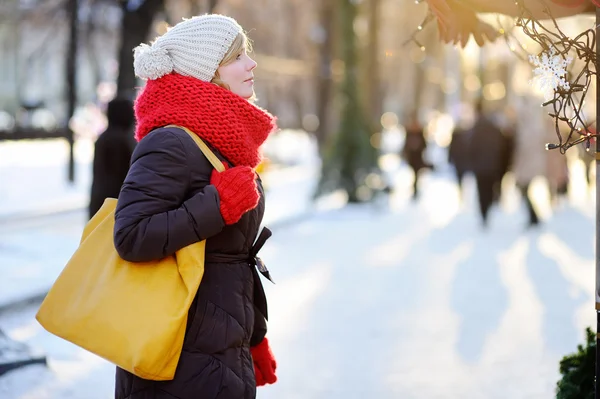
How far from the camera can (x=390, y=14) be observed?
46.2m

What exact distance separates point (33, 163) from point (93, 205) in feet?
70.7

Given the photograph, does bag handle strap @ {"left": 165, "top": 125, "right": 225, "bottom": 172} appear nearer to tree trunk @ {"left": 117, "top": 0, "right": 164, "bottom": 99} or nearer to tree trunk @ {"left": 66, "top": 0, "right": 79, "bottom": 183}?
tree trunk @ {"left": 117, "top": 0, "right": 164, "bottom": 99}

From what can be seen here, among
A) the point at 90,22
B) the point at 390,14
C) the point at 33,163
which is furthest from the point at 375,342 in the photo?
the point at 390,14

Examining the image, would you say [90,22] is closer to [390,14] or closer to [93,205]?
[93,205]

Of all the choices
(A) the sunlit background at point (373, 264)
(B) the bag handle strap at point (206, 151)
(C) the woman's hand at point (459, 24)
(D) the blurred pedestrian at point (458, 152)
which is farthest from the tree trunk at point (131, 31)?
(B) the bag handle strap at point (206, 151)

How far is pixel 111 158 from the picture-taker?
8.83 meters

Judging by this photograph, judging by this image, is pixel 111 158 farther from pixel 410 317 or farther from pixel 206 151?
pixel 206 151

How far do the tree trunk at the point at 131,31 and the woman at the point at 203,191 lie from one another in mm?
8929

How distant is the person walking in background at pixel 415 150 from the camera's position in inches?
803

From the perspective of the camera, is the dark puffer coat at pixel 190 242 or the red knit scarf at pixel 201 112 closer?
the dark puffer coat at pixel 190 242

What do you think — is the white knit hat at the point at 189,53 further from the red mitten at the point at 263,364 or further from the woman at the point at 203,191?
the red mitten at the point at 263,364

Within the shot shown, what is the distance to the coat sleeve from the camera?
9.25ft

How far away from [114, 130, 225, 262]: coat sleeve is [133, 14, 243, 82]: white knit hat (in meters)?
0.25

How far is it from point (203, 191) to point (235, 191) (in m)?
0.09
